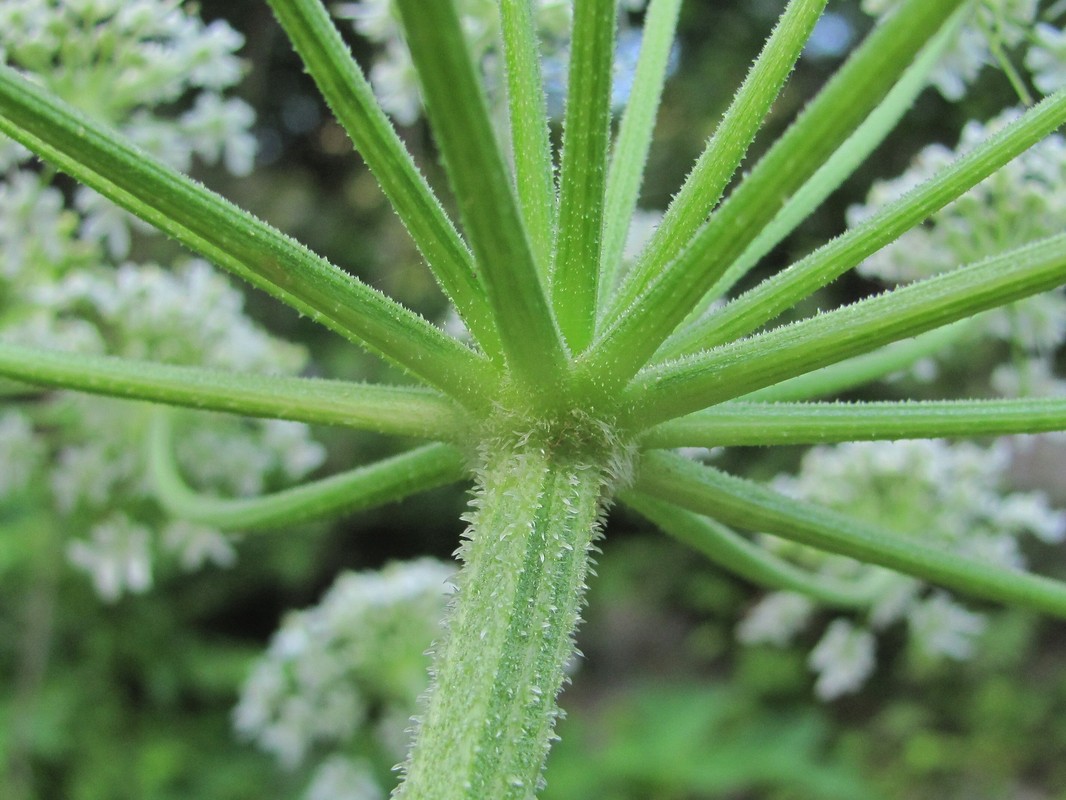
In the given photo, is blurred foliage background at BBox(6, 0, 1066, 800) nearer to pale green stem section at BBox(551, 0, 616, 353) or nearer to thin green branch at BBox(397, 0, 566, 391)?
pale green stem section at BBox(551, 0, 616, 353)

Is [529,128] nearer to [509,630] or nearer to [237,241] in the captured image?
[237,241]

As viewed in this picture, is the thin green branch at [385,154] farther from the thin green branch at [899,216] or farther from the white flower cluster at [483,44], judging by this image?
the white flower cluster at [483,44]

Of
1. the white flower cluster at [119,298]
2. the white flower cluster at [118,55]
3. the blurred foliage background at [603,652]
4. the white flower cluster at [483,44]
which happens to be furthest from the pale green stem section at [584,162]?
the blurred foliage background at [603,652]

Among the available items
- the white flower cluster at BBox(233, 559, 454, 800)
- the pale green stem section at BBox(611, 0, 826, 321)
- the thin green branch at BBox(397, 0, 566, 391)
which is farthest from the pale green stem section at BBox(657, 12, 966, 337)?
the white flower cluster at BBox(233, 559, 454, 800)

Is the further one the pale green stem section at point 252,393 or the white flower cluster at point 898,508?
the white flower cluster at point 898,508

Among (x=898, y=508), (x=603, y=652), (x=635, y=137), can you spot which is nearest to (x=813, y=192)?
(x=635, y=137)
